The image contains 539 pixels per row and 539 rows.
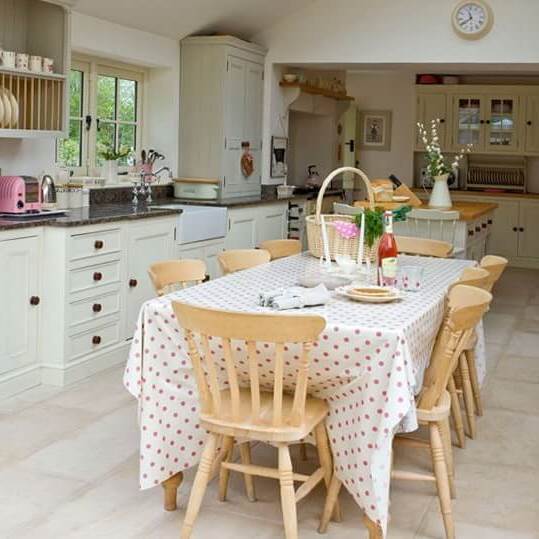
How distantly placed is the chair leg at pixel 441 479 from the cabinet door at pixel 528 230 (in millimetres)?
7740

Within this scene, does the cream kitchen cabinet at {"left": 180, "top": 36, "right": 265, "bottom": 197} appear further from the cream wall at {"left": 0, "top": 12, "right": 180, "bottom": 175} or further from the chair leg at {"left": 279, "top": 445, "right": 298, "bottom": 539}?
the chair leg at {"left": 279, "top": 445, "right": 298, "bottom": 539}

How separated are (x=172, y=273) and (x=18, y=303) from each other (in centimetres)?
126

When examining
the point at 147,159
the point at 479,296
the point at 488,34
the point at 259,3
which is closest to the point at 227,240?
the point at 147,159

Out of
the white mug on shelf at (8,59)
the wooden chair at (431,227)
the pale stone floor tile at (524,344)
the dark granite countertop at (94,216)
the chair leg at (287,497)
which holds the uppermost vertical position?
the white mug on shelf at (8,59)

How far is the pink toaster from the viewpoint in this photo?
16.1 ft

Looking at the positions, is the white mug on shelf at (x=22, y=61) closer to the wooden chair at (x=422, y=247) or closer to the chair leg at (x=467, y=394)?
the wooden chair at (x=422, y=247)

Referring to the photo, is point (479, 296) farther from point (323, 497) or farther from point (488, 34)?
point (488, 34)

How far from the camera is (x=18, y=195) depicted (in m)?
4.93

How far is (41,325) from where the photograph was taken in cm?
491

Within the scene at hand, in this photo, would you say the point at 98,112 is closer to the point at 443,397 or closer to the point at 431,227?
the point at 431,227

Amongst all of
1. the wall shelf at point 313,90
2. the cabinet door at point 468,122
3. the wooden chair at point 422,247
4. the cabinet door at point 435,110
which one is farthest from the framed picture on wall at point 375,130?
the wooden chair at point 422,247

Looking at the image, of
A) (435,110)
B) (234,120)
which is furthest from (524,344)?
(435,110)

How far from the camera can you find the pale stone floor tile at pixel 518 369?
17.8ft

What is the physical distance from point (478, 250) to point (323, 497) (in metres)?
4.53
